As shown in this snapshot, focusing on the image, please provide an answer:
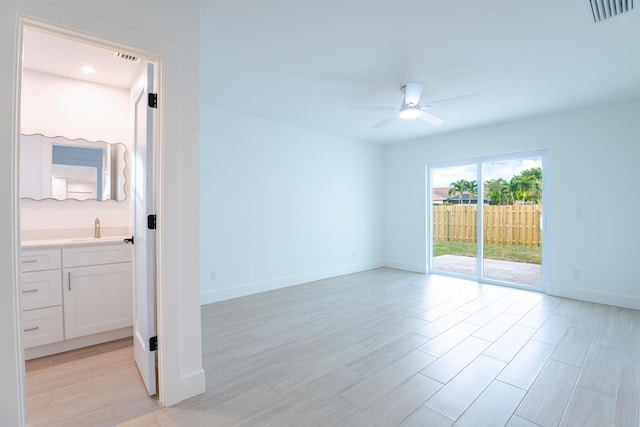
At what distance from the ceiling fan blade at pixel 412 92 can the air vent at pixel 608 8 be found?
142 cm

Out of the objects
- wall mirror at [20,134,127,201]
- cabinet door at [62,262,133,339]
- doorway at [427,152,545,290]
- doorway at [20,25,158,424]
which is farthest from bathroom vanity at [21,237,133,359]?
doorway at [427,152,545,290]

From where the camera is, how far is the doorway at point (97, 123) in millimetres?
2010

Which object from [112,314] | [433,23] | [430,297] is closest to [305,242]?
[430,297]

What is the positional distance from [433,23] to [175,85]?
73.3 inches

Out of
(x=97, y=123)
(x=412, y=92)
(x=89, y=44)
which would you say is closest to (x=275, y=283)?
(x=97, y=123)

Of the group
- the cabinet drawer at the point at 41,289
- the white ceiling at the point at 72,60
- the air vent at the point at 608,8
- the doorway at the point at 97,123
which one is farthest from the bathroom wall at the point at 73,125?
the air vent at the point at 608,8

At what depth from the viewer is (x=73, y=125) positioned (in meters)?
3.02

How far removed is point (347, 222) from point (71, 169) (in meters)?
4.14

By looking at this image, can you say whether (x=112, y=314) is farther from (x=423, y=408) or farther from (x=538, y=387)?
(x=538, y=387)

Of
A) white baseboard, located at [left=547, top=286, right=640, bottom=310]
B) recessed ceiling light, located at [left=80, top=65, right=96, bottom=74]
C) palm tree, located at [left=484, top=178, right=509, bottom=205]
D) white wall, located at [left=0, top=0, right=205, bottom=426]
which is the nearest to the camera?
white wall, located at [left=0, top=0, right=205, bottom=426]

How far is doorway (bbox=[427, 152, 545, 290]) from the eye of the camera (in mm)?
4645

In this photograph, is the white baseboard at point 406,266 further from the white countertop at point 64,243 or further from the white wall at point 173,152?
the white countertop at point 64,243

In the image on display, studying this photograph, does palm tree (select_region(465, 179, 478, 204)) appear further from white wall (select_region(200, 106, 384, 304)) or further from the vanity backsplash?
the vanity backsplash

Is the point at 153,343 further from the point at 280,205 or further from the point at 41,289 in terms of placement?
the point at 280,205
